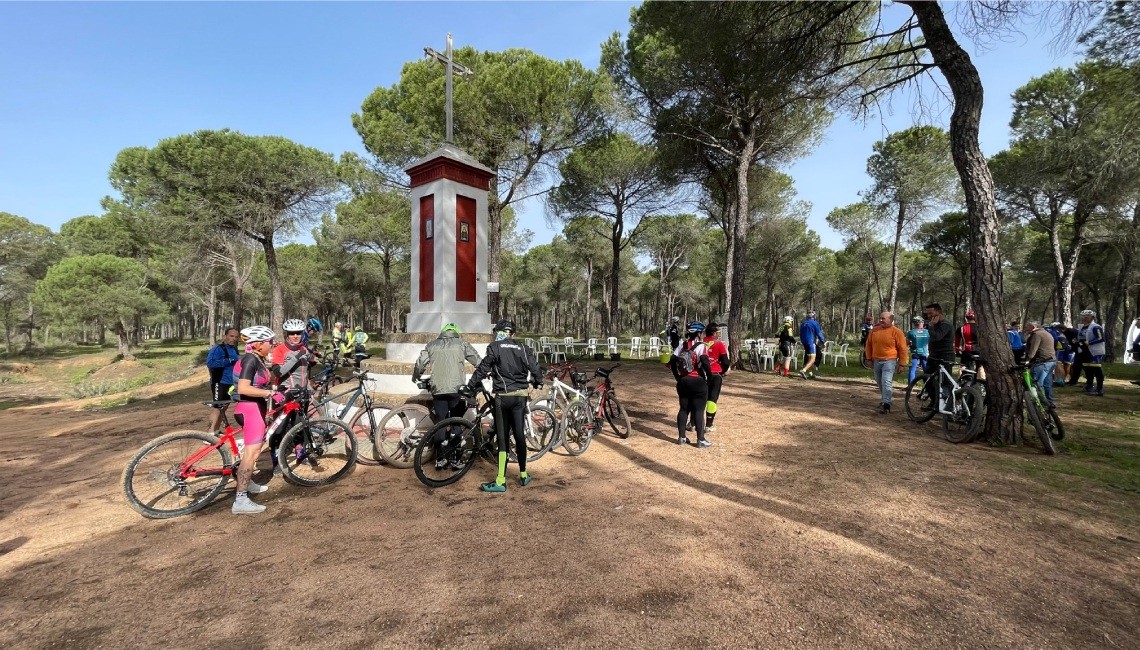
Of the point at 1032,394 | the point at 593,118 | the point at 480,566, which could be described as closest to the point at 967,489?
the point at 1032,394

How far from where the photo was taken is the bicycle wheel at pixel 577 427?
19.9 ft

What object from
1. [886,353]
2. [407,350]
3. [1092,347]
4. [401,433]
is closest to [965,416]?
[886,353]

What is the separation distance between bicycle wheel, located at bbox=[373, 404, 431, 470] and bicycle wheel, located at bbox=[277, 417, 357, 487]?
39cm

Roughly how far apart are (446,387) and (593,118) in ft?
50.9

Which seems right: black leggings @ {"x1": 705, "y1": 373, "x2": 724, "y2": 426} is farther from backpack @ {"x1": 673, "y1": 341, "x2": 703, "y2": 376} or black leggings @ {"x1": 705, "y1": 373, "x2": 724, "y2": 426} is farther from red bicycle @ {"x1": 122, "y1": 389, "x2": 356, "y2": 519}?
red bicycle @ {"x1": 122, "y1": 389, "x2": 356, "y2": 519}

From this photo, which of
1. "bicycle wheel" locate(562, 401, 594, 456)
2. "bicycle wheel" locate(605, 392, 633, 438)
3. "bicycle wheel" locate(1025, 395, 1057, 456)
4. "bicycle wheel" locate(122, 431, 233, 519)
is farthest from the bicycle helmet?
"bicycle wheel" locate(1025, 395, 1057, 456)

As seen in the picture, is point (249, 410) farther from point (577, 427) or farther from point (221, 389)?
point (221, 389)

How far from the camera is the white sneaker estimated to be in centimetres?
419

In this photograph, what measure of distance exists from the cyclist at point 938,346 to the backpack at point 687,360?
12.8 feet

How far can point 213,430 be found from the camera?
20.8 feet

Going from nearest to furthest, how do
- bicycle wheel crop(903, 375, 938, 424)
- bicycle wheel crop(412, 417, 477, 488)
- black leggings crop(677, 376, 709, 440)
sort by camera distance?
bicycle wheel crop(412, 417, 477, 488) < black leggings crop(677, 376, 709, 440) < bicycle wheel crop(903, 375, 938, 424)

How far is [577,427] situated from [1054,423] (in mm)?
6553

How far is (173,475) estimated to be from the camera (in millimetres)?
4184

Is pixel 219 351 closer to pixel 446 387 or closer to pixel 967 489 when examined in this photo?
pixel 446 387
